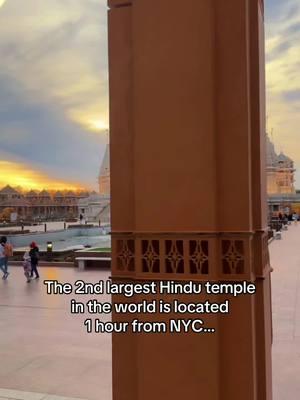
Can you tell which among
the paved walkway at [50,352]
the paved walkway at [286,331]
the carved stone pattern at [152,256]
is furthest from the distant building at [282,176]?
the carved stone pattern at [152,256]

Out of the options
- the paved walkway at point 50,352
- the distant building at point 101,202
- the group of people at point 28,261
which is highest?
the distant building at point 101,202

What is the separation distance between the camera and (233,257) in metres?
2.41

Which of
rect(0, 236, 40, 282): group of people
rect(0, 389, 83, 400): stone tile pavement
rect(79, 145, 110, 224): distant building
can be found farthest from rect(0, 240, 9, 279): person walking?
rect(79, 145, 110, 224): distant building

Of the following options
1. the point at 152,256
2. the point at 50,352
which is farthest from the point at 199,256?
the point at 50,352

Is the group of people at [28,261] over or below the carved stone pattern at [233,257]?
below

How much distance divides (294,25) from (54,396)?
56.1 feet

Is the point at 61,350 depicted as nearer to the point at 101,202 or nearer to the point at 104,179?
the point at 104,179

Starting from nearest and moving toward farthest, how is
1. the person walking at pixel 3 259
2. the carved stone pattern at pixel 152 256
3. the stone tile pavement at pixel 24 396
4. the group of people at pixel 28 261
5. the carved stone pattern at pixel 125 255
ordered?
the carved stone pattern at pixel 152 256, the carved stone pattern at pixel 125 255, the stone tile pavement at pixel 24 396, the group of people at pixel 28 261, the person walking at pixel 3 259

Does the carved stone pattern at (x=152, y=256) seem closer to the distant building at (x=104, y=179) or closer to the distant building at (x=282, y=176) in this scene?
the distant building at (x=282, y=176)

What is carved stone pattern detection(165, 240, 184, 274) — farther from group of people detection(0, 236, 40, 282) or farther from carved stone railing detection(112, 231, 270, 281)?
group of people detection(0, 236, 40, 282)

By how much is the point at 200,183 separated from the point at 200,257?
411 millimetres

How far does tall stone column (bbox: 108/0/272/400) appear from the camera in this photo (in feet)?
7.83

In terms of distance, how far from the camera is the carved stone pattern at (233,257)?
7.89ft

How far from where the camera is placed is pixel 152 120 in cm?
250
